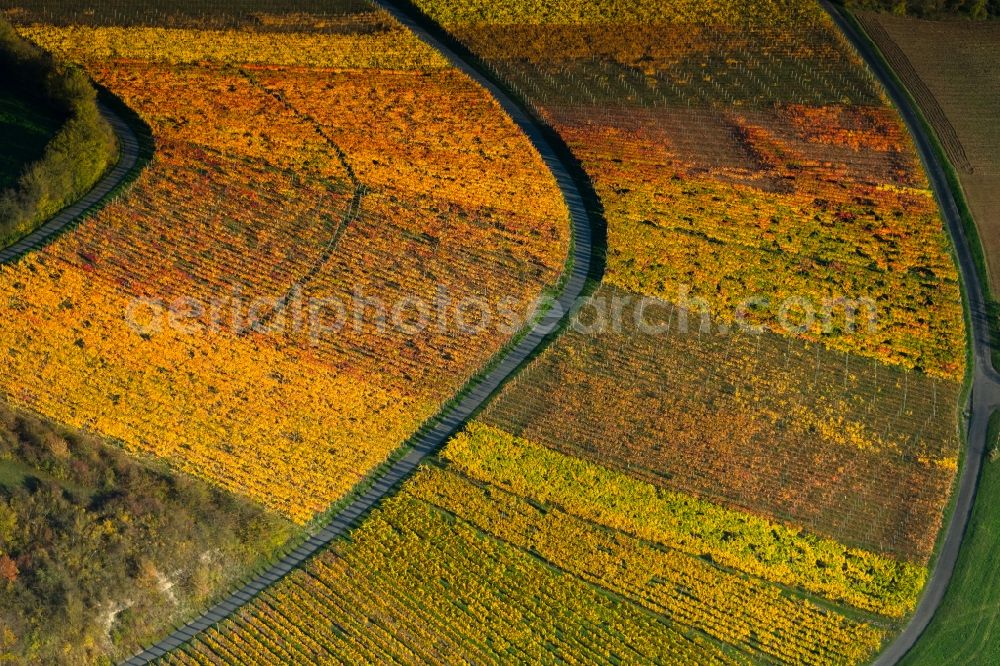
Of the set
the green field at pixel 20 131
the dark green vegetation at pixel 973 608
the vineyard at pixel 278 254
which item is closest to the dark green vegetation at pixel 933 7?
the vineyard at pixel 278 254

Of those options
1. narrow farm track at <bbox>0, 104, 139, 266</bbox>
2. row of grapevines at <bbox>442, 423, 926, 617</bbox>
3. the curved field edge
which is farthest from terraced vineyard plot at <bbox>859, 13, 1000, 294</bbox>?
narrow farm track at <bbox>0, 104, 139, 266</bbox>

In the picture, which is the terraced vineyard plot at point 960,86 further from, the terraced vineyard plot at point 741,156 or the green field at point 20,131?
the green field at point 20,131

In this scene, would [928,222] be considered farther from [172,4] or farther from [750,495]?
[172,4]

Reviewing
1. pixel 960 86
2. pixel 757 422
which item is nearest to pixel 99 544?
pixel 757 422

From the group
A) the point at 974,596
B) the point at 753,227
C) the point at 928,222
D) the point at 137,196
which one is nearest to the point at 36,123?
the point at 137,196

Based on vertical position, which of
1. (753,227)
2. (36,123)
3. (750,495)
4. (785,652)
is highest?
(753,227)

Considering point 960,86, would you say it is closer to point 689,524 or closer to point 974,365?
point 974,365

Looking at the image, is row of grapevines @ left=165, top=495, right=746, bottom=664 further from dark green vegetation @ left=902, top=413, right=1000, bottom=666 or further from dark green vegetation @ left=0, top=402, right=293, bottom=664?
dark green vegetation @ left=902, top=413, right=1000, bottom=666
